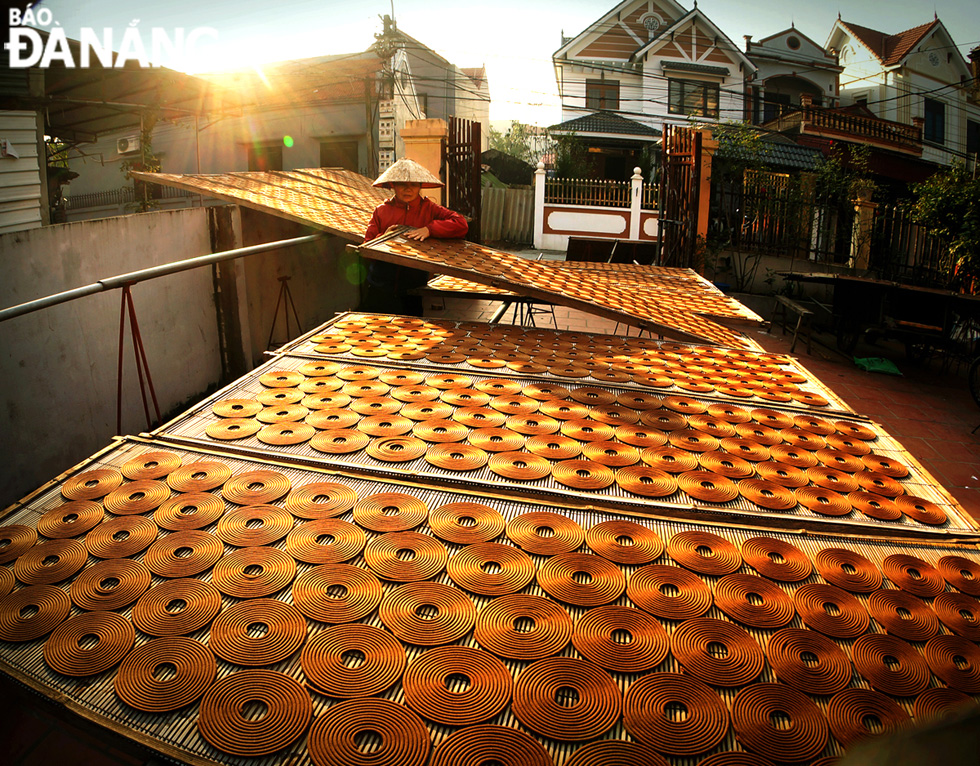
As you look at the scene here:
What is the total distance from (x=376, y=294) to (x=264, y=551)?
11.2ft

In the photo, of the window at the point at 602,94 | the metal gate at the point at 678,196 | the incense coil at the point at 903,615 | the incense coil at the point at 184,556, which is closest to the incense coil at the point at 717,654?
the incense coil at the point at 903,615

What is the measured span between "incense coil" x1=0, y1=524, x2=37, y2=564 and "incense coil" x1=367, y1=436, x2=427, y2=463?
70 centimetres

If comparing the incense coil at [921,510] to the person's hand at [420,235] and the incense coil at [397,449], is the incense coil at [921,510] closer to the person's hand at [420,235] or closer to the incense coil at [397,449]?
the incense coil at [397,449]

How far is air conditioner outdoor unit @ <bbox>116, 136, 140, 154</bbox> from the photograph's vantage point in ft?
51.2

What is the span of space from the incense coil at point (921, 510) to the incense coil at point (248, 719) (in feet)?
4.52

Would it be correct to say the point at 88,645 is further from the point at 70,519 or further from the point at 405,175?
the point at 405,175

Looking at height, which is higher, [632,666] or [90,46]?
[90,46]

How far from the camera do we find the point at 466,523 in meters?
1.26

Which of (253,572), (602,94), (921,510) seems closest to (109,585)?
(253,572)

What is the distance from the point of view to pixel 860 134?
1709 centimetres

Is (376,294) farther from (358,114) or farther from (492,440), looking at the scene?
(358,114)

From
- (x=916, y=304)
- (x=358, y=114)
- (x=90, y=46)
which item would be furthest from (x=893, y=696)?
(x=358, y=114)

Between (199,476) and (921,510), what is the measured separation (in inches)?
67.1

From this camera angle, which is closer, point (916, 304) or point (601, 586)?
point (601, 586)
